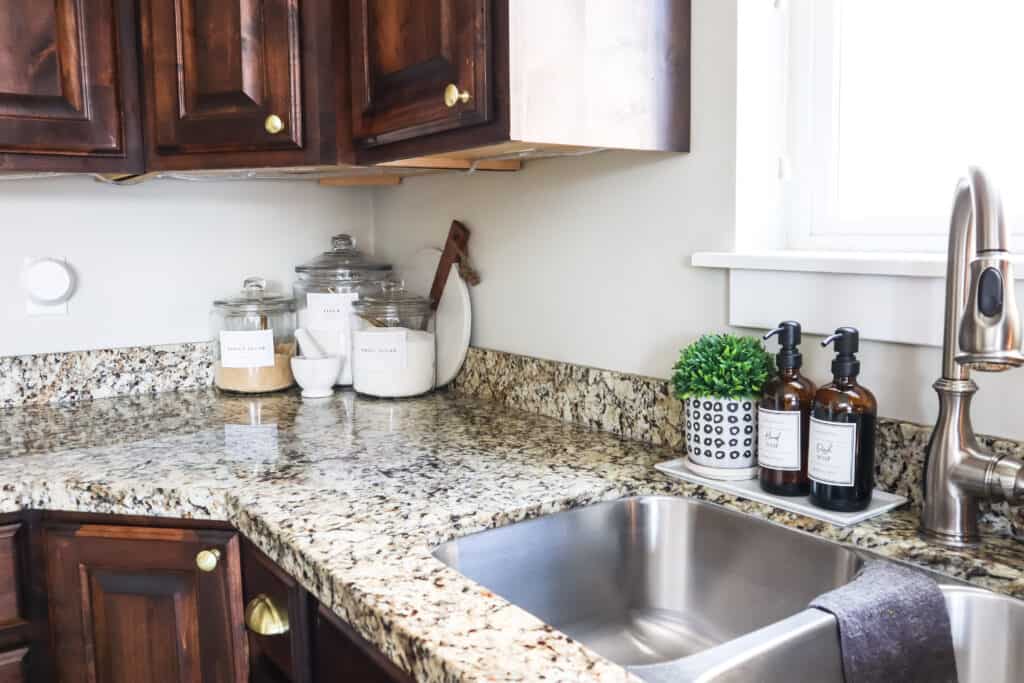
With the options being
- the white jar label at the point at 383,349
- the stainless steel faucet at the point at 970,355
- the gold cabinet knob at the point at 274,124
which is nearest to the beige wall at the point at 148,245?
the white jar label at the point at 383,349

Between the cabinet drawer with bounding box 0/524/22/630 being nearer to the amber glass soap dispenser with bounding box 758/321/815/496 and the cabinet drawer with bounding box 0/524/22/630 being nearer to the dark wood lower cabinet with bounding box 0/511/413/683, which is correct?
the dark wood lower cabinet with bounding box 0/511/413/683

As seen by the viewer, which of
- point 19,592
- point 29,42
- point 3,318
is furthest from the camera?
point 3,318

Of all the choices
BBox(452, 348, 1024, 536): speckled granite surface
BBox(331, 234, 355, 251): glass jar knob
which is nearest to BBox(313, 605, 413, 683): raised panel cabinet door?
BBox(452, 348, 1024, 536): speckled granite surface

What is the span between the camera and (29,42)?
1441mm

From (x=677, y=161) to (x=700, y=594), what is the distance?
621 mm

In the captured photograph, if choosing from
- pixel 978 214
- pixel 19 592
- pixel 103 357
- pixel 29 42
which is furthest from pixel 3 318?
pixel 978 214

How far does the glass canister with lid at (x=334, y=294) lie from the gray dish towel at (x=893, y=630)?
4.21 feet

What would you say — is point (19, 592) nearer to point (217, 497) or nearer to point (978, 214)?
point (217, 497)

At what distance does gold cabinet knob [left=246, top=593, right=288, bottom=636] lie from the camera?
1.05 metres

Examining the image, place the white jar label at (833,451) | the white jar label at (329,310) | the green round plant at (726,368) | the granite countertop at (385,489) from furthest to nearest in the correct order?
the white jar label at (329,310), the green round plant at (726,368), the white jar label at (833,451), the granite countertop at (385,489)

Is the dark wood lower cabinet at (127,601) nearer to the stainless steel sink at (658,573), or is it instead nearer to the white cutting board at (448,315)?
the stainless steel sink at (658,573)

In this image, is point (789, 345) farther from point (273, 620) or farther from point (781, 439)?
point (273, 620)

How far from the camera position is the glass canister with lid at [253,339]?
1.83 metres

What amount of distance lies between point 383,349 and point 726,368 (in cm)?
84
